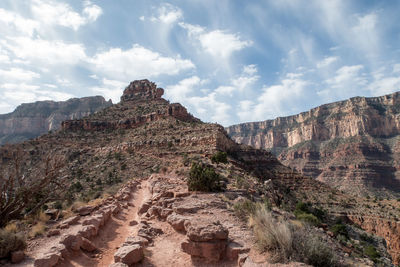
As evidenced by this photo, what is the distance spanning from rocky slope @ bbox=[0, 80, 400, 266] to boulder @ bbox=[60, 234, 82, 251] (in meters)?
0.03

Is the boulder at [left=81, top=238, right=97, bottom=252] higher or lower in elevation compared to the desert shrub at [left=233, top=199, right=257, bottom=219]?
lower

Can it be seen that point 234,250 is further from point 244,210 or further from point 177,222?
point 177,222

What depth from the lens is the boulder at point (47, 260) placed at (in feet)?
20.9

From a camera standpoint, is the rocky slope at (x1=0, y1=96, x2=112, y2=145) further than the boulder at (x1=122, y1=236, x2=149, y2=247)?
Yes

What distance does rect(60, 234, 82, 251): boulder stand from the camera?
7691 mm

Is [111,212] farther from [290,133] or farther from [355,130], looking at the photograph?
[290,133]

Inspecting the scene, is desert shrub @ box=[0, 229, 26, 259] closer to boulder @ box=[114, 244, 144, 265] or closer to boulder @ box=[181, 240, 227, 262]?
boulder @ box=[114, 244, 144, 265]

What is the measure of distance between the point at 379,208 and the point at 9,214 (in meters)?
51.0

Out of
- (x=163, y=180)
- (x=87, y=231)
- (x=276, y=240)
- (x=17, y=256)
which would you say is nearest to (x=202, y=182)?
(x=87, y=231)

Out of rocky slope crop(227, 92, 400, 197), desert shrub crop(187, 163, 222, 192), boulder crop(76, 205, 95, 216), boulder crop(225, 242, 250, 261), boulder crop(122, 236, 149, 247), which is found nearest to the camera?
boulder crop(225, 242, 250, 261)

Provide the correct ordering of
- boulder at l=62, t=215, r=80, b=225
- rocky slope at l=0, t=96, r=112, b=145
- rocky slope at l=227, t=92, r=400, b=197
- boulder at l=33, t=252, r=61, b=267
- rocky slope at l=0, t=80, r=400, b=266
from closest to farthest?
boulder at l=33, t=252, r=61, b=267
rocky slope at l=0, t=80, r=400, b=266
boulder at l=62, t=215, r=80, b=225
rocky slope at l=227, t=92, r=400, b=197
rocky slope at l=0, t=96, r=112, b=145

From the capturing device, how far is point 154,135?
51.3 m

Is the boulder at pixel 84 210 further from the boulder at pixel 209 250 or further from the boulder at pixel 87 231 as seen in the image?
the boulder at pixel 209 250

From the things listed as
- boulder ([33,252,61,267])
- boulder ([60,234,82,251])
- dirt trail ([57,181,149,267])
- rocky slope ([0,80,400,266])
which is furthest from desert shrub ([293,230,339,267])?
boulder ([60,234,82,251])
